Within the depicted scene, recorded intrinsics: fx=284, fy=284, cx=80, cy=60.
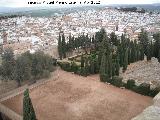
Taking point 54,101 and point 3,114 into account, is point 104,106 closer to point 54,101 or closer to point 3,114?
point 54,101

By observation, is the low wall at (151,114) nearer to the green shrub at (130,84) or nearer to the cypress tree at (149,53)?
the green shrub at (130,84)

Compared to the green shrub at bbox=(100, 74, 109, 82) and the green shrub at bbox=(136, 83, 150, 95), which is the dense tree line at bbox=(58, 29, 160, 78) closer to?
the green shrub at bbox=(100, 74, 109, 82)

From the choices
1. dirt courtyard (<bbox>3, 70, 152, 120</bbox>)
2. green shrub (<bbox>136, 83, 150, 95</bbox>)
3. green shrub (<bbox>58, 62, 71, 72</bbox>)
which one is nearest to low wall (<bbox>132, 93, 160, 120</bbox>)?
dirt courtyard (<bbox>3, 70, 152, 120</bbox>)

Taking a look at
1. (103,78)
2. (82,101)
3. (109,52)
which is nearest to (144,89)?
(103,78)

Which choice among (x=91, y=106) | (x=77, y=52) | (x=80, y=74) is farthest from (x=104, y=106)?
(x=77, y=52)

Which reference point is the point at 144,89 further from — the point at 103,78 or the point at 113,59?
the point at 113,59
